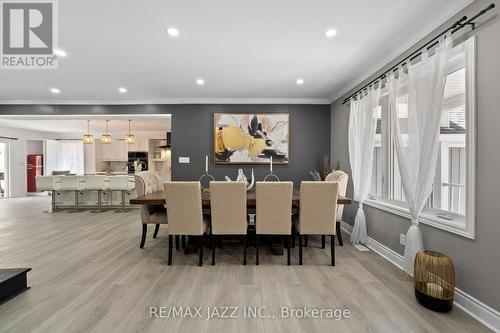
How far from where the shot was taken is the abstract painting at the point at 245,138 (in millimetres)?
4738

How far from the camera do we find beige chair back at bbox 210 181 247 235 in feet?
8.06

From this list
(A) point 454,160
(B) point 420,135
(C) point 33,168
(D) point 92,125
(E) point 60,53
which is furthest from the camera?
(C) point 33,168

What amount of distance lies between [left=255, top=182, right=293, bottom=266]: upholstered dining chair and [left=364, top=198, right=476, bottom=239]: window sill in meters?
1.28

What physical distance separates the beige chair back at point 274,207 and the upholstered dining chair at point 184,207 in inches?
26.7

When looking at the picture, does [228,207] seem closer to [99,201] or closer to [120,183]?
[120,183]

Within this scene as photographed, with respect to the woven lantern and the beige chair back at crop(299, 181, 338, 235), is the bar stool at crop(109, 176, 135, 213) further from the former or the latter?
the woven lantern

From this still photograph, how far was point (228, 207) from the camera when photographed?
2.52 meters

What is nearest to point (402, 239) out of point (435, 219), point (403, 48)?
point (435, 219)

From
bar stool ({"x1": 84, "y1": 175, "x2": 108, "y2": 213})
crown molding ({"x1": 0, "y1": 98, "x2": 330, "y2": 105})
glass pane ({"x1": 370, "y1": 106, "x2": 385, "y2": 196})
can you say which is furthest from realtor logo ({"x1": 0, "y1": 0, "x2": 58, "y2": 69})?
glass pane ({"x1": 370, "y1": 106, "x2": 385, "y2": 196})

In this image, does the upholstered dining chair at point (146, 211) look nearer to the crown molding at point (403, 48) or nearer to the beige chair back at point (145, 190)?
the beige chair back at point (145, 190)

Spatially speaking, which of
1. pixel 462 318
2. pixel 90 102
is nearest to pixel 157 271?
pixel 462 318

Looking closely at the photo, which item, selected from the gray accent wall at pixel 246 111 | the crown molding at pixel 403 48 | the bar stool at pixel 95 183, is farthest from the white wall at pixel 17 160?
the crown molding at pixel 403 48

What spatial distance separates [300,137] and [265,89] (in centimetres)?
132

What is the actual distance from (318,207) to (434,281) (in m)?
1.13
